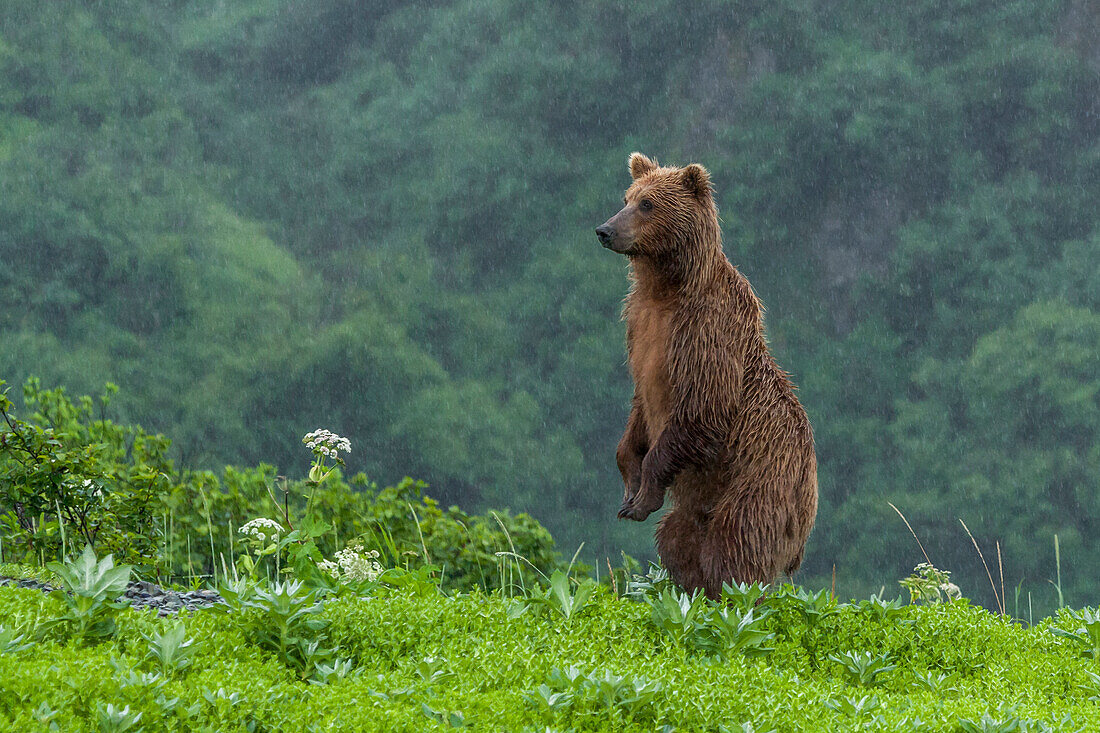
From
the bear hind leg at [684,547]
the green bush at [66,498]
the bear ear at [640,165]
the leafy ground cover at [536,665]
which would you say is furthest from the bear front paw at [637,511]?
the green bush at [66,498]

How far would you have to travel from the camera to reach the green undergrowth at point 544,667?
2377mm

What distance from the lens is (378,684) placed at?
256cm

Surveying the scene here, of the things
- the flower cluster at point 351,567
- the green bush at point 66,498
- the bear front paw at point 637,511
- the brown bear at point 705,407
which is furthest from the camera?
the green bush at point 66,498

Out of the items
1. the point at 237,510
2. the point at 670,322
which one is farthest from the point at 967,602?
the point at 237,510

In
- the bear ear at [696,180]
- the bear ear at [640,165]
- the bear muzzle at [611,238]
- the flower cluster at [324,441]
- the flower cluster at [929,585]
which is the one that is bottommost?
the flower cluster at [929,585]

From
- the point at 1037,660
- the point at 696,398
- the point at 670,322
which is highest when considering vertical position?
the point at 670,322

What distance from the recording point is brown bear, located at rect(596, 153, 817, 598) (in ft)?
13.4

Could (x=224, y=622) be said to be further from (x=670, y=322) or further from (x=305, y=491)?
(x=305, y=491)

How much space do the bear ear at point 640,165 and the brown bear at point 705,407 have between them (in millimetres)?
174

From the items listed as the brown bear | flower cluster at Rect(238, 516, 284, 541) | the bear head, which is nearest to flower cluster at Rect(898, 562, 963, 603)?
the brown bear

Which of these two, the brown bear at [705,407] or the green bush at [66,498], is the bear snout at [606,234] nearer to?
the brown bear at [705,407]

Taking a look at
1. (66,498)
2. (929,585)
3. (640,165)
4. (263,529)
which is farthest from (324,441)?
(929,585)

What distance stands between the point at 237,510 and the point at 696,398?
3333 mm

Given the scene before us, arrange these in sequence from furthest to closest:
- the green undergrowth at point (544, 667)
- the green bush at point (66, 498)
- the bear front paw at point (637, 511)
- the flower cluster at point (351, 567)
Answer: the green bush at point (66, 498) → the flower cluster at point (351, 567) → the bear front paw at point (637, 511) → the green undergrowth at point (544, 667)
